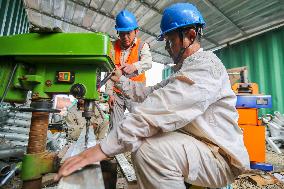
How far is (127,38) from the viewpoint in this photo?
276 cm

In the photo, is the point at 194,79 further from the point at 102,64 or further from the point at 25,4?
the point at 25,4

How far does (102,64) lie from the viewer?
1.13m

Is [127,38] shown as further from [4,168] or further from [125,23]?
[4,168]

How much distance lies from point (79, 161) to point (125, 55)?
6.70 ft

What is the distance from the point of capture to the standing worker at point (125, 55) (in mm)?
2686

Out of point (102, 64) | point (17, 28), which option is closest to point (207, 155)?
point (102, 64)

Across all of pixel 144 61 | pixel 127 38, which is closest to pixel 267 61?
pixel 144 61

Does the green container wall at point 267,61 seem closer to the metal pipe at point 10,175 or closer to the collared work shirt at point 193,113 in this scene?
the collared work shirt at point 193,113

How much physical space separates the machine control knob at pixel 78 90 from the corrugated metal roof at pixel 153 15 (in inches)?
160

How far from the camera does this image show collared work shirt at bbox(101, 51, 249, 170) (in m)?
1.00

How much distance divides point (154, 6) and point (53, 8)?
8.56 ft

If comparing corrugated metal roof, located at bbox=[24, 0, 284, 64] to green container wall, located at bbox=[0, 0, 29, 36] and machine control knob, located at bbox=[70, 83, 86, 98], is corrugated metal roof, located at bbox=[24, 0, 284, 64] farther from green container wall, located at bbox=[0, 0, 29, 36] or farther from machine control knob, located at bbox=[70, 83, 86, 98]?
machine control knob, located at bbox=[70, 83, 86, 98]

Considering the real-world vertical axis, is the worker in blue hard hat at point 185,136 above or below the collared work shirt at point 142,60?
below

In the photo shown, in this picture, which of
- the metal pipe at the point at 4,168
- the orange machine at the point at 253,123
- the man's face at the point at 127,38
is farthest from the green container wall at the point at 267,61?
the metal pipe at the point at 4,168
